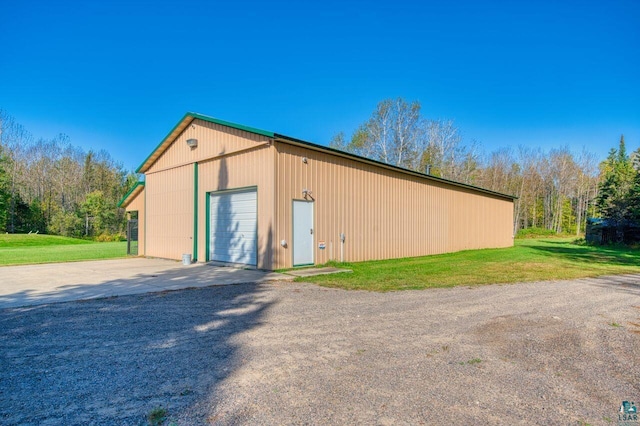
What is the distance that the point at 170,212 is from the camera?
15273 millimetres

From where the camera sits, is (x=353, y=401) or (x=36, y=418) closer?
(x=36, y=418)

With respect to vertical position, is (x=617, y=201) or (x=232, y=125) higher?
(x=232, y=125)

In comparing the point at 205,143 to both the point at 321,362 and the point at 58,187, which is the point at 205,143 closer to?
the point at 321,362

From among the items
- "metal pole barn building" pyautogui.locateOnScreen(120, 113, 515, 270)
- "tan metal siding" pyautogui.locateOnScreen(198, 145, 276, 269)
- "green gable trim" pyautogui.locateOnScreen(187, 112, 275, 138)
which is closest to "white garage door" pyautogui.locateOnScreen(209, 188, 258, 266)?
"metal pole barn building" pyautogui.locateOnScreen(120, 113, 515, 270)

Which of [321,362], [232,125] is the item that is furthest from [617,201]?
[321,362]

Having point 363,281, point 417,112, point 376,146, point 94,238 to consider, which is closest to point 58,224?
point 94,238

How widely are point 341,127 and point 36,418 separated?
33.1 m

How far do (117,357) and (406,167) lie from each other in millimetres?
29579

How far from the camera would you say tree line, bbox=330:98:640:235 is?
3028cm

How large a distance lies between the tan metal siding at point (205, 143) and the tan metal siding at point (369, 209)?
5.19 ft

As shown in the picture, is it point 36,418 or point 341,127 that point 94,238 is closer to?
point 341,127

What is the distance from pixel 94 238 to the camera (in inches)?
1420

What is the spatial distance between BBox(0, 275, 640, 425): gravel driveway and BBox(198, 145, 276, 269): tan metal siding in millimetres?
4496

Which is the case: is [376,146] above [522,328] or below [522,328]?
above
